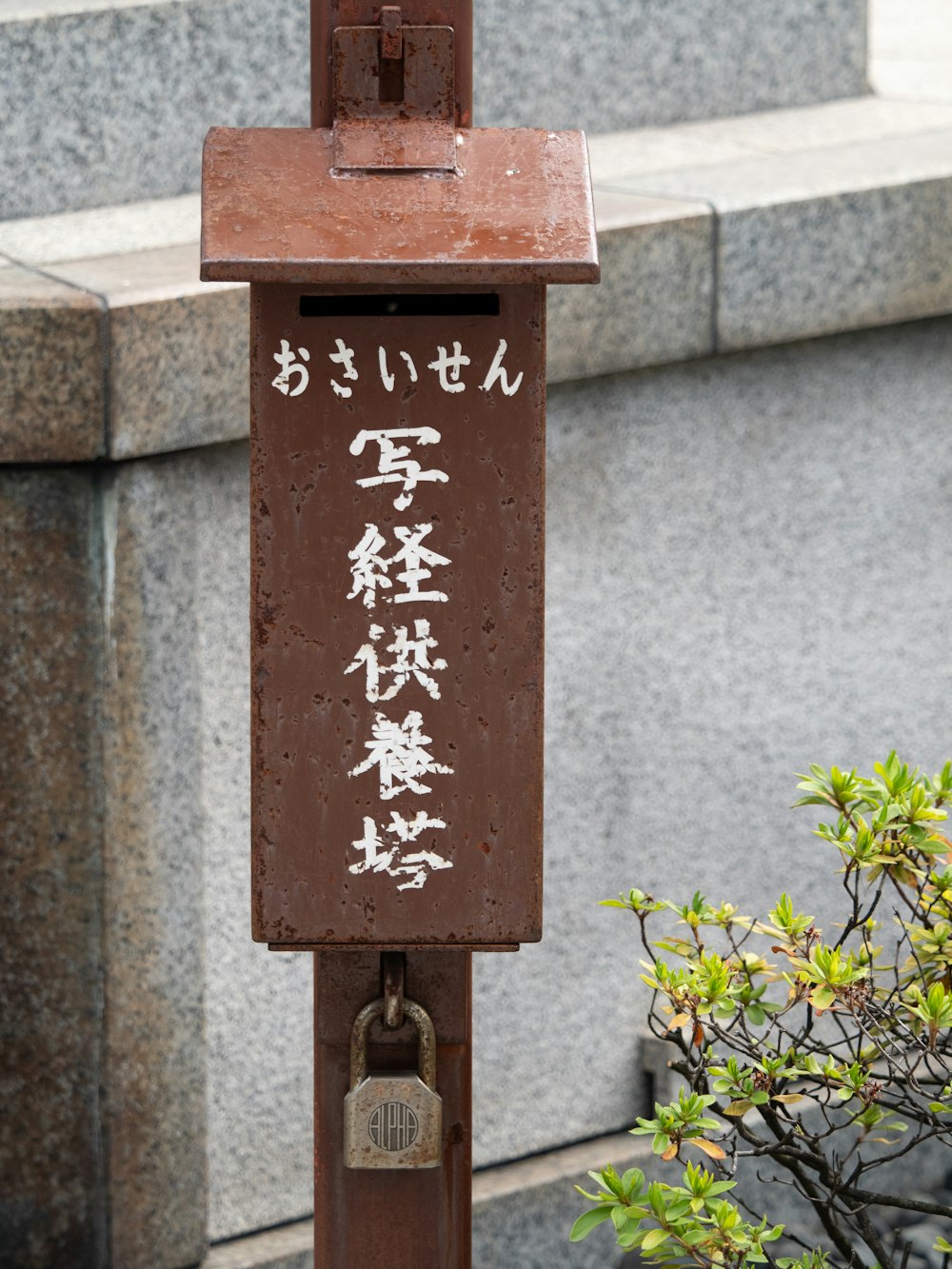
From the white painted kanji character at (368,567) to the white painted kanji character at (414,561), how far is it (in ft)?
0.06

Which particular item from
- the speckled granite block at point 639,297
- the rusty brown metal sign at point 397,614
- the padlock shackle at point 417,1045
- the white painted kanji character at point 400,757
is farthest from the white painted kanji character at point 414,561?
the speckled granite block at point 639,297

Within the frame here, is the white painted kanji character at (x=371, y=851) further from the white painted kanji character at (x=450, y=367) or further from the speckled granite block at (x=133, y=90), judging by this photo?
the speckled granite block at (x=133, y=90)

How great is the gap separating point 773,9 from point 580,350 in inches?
72.1

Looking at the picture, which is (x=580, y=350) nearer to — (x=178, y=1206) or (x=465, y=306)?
(x=465, y=306)

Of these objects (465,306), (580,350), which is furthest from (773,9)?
(465,306)

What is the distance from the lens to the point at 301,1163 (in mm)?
4457

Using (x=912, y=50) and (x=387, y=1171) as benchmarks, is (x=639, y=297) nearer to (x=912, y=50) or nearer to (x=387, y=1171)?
(x=387, y=1171)

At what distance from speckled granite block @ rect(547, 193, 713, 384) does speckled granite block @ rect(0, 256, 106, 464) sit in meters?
1.11

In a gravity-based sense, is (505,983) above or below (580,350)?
below

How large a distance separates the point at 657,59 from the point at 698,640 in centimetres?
182

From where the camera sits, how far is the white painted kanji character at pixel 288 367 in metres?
2.29

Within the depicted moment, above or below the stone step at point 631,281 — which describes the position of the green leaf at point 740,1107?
below

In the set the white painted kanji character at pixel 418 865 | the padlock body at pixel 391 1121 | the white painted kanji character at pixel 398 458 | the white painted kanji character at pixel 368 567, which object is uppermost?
the white painted kanji character at pixel 398 458

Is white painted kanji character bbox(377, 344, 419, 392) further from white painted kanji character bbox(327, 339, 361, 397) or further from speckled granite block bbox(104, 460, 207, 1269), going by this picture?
speckled granite block bbox(104, 460, 207, 1269)
